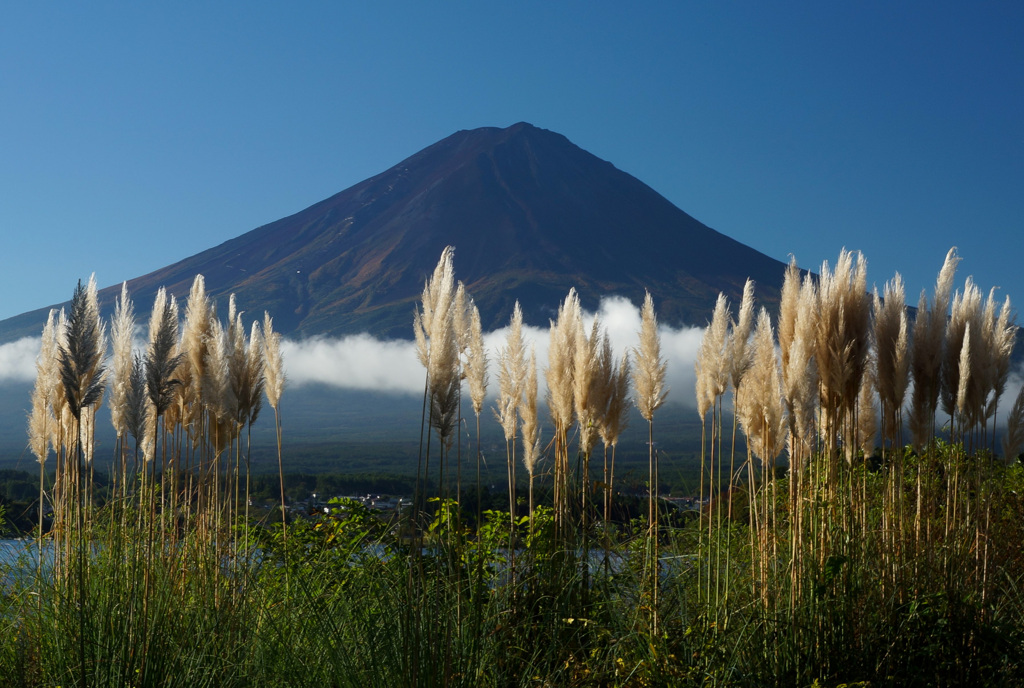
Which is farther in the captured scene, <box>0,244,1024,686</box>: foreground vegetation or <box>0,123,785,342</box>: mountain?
<box>0,123,785,342</box>: mountain

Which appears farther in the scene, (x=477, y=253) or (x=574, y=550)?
(x=477, y=253)

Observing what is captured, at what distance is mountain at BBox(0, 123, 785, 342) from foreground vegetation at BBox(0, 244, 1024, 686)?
85.9 meters

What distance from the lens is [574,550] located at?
4078mm

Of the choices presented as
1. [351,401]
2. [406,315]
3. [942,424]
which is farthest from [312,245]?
[942,424]

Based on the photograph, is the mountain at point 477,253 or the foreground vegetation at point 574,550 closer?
the foreground vegetation at point 574,550

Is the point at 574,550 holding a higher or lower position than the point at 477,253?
lower

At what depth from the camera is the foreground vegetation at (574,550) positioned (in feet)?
10.3

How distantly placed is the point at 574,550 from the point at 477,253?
369 ft

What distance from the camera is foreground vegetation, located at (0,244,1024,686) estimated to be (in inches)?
123

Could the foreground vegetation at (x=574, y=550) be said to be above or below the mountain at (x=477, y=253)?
below

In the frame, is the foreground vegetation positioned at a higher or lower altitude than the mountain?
lower

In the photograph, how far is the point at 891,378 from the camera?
461cm

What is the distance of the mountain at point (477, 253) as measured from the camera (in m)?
103

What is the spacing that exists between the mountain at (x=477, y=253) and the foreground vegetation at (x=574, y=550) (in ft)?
282
